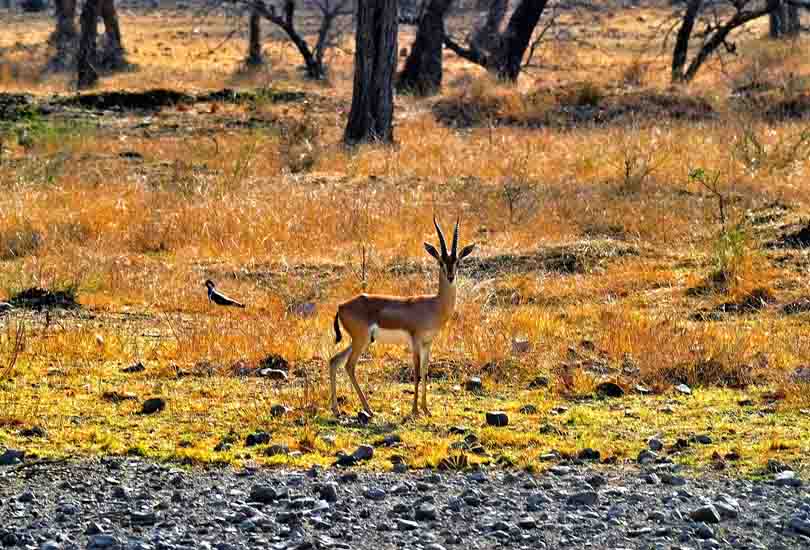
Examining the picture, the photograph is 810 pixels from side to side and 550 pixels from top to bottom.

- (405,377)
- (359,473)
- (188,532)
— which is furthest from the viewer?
(405,377)

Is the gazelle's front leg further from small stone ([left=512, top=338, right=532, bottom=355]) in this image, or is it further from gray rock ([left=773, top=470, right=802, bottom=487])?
gray rock ([left=773, top=470, right=802, bottom=487])

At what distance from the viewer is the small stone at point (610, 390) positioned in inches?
359

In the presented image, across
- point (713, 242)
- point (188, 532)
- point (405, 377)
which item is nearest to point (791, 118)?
point (713, 242)

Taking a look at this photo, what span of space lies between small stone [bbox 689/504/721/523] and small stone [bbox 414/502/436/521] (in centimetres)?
115

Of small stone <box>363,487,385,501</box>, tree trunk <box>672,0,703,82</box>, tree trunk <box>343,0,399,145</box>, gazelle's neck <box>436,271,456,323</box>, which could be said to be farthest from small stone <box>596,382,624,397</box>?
tree trunk <box>672,0,703,82</box>

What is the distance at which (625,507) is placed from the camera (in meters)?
6.66

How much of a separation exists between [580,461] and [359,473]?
1.16 m

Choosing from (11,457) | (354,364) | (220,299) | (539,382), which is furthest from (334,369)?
(220,299)

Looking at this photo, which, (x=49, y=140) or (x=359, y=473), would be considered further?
(x=49, y=140)

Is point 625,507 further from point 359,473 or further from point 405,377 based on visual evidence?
point 405,377

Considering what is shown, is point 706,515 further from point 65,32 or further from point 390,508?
point 65,32

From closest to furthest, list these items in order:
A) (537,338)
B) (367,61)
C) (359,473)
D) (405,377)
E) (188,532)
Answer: (188,532), (359,473), (405,377), (537,338), (367,61)

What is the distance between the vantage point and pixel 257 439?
7816 millimetres

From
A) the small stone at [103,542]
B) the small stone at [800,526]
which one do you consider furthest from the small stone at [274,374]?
the small stone at [800,526]
